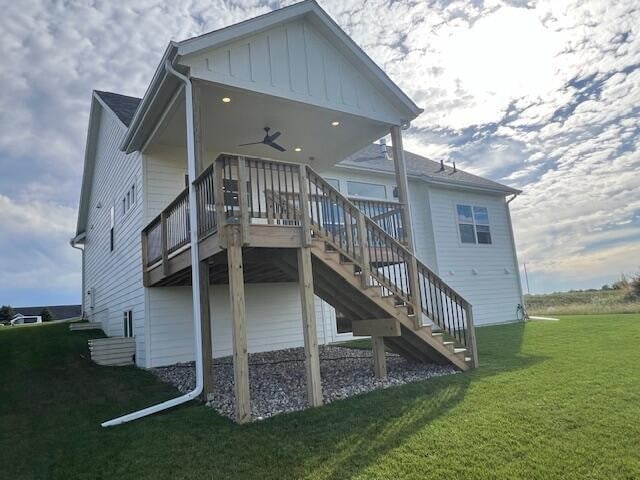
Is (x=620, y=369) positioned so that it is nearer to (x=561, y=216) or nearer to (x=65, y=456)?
A: (x=65, y=456)

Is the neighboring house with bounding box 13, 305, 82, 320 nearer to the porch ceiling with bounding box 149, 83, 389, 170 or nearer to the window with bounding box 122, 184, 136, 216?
Answer: the window with bounding box 122, 184, 136, 216

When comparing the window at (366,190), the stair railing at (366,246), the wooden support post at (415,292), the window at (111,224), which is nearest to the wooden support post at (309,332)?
the stair railing at (366,246)

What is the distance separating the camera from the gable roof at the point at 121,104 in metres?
10.6

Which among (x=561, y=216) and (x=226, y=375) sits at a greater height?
(x=561, y=216)

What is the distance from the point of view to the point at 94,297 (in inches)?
642

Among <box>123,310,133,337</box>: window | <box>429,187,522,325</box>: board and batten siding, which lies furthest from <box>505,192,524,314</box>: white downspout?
<box>123,310,133,337</box>: window

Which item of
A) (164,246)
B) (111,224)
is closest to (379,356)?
(164,246)

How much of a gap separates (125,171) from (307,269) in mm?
7399

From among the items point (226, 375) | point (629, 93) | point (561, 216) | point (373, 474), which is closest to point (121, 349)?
point (226, 375)

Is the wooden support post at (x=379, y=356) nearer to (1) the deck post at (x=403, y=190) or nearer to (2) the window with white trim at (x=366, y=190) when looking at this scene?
(1) the deck post at (x=403, y=190)

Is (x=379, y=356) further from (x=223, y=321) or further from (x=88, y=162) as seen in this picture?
(x=88, y=162)

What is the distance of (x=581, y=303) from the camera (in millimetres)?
21141

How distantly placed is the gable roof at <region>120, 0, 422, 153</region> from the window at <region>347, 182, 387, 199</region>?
4.23 metres

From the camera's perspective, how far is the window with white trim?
1273 centimetres
